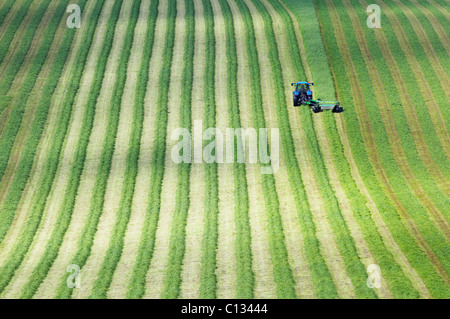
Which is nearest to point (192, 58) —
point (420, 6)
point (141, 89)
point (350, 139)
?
point (141, 89)

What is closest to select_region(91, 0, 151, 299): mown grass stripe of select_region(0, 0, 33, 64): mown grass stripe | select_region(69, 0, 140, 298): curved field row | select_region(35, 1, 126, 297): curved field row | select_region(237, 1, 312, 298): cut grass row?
select_region(69, 0, 140, 298): curved field row

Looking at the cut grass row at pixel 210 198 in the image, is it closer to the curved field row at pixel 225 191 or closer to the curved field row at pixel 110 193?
the curved field row at pixel 225 191

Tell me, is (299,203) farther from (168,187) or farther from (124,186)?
(124,186)

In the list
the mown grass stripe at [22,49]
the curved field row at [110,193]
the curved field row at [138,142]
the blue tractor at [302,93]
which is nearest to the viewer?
the curved field row at [138,142]

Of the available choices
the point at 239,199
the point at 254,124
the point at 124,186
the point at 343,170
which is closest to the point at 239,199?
the point at 239,199

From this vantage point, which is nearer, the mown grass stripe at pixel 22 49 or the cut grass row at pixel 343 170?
the cut grass row at pixel 343 170

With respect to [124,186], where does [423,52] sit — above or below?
above

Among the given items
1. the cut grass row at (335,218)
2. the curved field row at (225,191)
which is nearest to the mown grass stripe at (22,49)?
the curved field row at (225,191)
